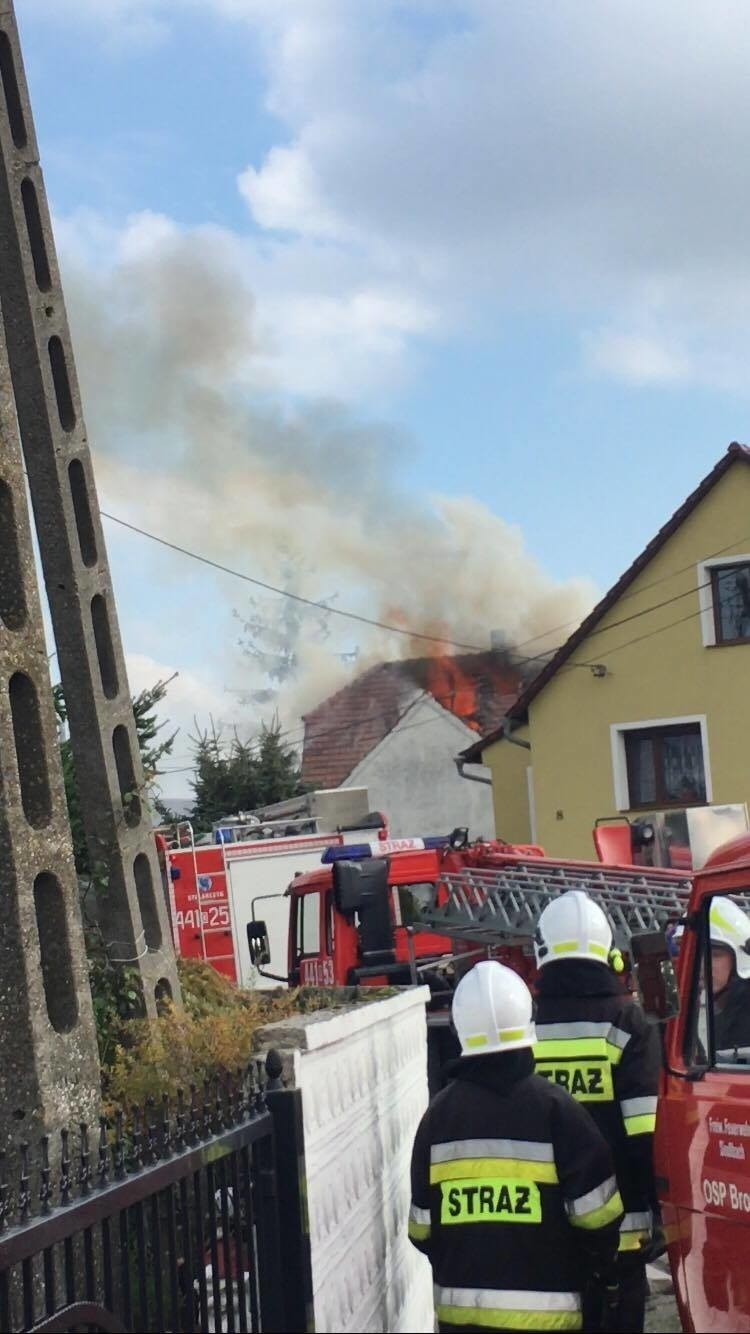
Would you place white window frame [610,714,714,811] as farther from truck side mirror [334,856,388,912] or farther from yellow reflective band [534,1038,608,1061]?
yellow reflective band [534,1038,608,1061]

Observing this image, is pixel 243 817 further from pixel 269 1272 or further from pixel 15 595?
pixel 269 1272

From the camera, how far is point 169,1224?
345 cm

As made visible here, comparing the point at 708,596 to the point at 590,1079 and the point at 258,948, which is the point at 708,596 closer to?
the point at 258,948

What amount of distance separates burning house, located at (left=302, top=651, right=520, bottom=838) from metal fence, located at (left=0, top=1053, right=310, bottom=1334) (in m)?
28.9

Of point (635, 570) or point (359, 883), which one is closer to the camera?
point (359, 883)

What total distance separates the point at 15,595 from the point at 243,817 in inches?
672


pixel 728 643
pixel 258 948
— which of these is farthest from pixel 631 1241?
pixel 728 643

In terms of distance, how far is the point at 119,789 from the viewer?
25.9 ft

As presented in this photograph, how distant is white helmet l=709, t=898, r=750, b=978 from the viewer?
4.73m

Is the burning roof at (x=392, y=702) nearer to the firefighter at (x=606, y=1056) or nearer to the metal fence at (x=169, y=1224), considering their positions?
the firefighter at (x=606, y=1056)

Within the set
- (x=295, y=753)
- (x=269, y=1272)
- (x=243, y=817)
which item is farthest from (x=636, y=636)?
(x=269, y=1272)

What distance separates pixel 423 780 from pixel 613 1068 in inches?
1219

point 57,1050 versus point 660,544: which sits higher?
point 660,544

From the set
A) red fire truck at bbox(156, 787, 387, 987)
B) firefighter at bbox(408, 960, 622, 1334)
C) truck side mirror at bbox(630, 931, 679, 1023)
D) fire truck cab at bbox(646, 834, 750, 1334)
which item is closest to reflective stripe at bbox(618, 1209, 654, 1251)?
fire truck cab at bbox(646, 834, 750, 1334)
